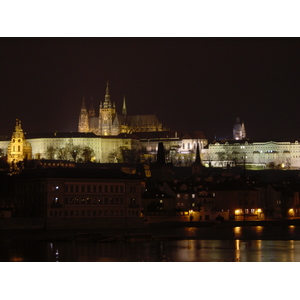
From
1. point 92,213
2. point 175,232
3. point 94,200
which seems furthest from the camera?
point 94,200

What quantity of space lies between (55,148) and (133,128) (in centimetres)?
3046

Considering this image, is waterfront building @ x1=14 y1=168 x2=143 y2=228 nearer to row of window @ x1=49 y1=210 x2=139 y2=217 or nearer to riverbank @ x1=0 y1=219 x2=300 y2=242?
row of window @ x1=49 y1=210 x2=139 y2=217

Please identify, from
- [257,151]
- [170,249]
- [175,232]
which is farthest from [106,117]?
[170,249]

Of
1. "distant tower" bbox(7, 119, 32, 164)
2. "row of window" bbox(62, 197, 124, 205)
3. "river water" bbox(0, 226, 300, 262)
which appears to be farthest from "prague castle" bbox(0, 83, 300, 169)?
"river water" bbox(0, 226, 300, 262)

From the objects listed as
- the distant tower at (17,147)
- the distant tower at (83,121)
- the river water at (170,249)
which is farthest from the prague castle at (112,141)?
the river water at (170,249)

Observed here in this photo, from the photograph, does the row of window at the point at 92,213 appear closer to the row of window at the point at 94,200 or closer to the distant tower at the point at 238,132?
the row of window at the point at 94,200

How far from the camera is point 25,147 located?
92.1 m

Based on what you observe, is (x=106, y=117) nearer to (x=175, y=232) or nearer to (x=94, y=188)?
(x=94, y=188)

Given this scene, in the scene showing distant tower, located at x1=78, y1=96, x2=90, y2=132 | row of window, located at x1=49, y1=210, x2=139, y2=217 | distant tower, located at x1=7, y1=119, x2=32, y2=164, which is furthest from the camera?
distant tower, located at x1=78, y1=96, x2=90, y2=132

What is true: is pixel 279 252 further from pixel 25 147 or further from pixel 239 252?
pixel 25 147

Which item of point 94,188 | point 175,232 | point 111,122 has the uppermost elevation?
point 111,122

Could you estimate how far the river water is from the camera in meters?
29.2

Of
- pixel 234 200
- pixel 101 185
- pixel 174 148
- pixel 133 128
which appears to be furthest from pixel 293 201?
pixel 133 128

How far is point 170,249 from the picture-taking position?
3222cm
